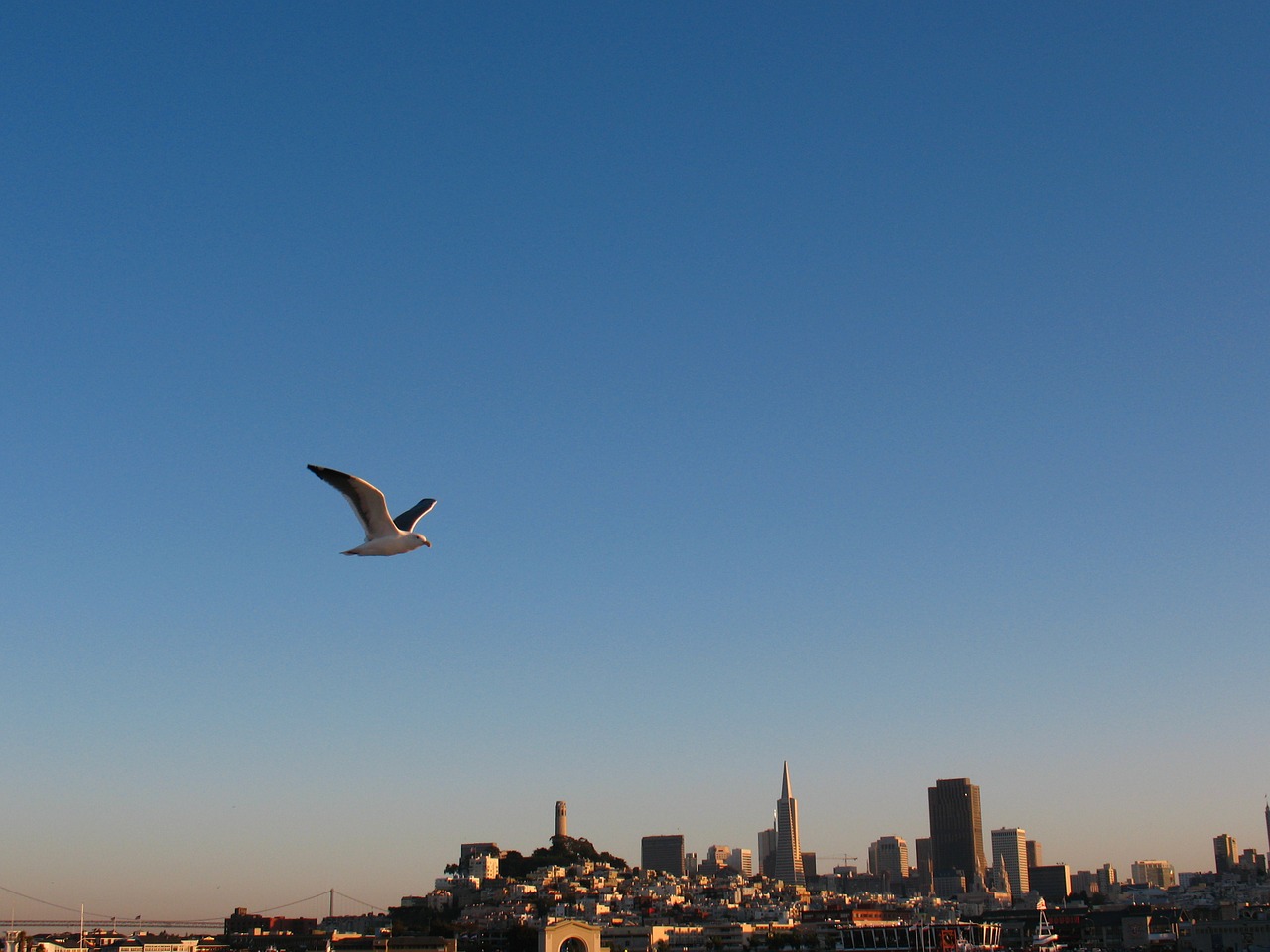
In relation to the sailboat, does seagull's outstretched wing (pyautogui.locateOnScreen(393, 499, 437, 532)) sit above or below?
above

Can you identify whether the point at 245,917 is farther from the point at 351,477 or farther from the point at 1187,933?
the point at 351,477

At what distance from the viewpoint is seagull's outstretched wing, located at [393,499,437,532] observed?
31609mm

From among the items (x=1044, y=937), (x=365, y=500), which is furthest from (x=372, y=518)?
(x=1044, y=937)

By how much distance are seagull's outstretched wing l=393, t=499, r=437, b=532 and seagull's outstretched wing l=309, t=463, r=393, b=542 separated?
74 centimetres

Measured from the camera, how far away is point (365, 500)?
29.2 metres

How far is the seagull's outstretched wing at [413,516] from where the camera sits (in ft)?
104

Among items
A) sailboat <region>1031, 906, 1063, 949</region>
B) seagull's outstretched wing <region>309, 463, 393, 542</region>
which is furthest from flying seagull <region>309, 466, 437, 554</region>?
sailboat <region>1031, 906, 1063, 949</region>

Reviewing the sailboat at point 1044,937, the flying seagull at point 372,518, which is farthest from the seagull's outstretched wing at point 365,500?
the sailboat at point 1044,937

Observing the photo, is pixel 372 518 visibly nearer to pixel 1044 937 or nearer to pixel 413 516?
pixel 413 516

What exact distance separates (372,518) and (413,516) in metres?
2.60

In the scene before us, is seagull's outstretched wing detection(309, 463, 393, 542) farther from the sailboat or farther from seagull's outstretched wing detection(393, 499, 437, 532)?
the sailboat

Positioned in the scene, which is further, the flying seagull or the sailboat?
the sailboat

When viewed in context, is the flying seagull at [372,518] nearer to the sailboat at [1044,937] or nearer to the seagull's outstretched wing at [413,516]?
the seagull's outstretched wing at [413,516]

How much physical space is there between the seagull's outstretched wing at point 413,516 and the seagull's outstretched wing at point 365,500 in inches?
29.0
